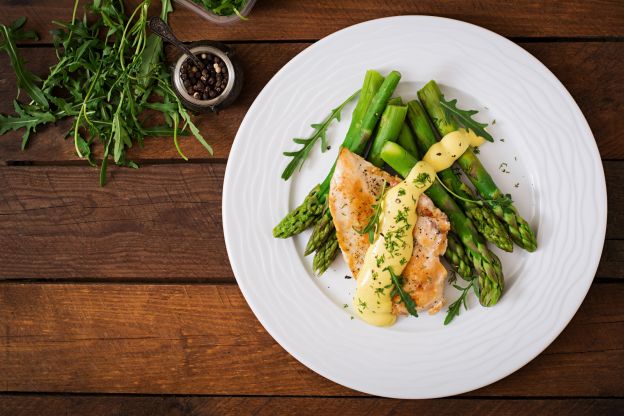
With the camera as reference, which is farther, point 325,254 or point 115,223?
point 115,223

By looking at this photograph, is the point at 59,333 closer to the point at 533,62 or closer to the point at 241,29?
the point at 241,29

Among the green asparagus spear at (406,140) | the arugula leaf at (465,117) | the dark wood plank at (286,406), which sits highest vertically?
the arugula leaf at (465,117)

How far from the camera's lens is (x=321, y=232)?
279cm

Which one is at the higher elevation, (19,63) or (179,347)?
(19,63)

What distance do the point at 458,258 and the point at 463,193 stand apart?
0.32 meters

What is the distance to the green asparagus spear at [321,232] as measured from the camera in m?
2.79

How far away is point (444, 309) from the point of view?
2820 millimetres

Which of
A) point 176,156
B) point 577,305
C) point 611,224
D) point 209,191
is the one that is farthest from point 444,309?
point 176,156

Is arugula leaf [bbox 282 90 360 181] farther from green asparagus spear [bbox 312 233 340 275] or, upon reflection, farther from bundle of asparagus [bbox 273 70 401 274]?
green asparagus spear [bbox 312 233 340 275]

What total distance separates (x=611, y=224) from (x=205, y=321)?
2222mm

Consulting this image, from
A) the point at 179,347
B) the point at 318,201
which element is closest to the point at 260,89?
the point at 318,201

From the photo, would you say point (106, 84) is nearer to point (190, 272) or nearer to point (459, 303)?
point (190, 272)

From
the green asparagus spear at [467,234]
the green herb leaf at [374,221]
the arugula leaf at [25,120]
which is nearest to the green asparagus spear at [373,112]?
the green asparagus spear at [467,234]

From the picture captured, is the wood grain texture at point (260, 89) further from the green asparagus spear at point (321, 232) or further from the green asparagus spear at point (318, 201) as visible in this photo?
the green asparagus spear at point (321, 232)
